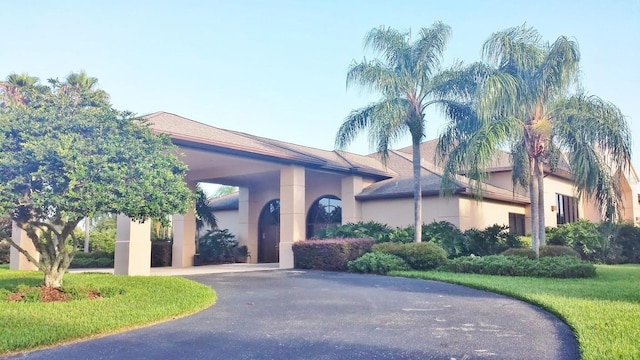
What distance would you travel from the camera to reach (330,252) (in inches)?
654

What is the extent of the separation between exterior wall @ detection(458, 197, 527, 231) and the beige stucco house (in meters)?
0.04

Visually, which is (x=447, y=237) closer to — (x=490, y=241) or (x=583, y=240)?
(x=490, y=241)

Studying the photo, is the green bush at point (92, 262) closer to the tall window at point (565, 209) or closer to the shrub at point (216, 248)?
the shrub at point (216, 248)

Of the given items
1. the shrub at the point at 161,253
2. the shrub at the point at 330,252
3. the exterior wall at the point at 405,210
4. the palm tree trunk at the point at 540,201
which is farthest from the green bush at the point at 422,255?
the shrub at the point at 161,253

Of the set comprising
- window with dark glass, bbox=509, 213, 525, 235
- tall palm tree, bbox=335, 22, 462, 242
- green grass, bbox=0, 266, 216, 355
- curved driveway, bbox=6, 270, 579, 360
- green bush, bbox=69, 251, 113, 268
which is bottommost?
green bush, bbox=69, 251, 113, 268

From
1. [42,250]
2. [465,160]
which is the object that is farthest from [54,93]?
[465,160]

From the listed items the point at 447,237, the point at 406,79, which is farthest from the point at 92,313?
the point at 447,237

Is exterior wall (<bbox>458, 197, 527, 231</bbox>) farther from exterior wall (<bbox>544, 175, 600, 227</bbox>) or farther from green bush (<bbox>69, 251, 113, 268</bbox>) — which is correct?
green bush (<bbox>69, 251, 113, 268</bbox>)

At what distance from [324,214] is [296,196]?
5013 mm

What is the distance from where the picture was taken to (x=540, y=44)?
15.7 m

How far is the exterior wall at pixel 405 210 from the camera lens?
19078 mm

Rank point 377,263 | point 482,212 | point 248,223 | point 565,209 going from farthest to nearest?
point 565,209 < point 248,223 < point 482,212 < point 377,263

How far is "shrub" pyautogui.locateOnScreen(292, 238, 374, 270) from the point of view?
1645 centimetres

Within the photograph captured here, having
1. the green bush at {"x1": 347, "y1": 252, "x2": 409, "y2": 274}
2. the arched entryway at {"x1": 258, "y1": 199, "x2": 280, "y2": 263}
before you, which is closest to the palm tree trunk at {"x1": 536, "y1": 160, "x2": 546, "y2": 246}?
the green bush at {"x1": 347, "y1": 252, "x2": 409, "y2": 274}
